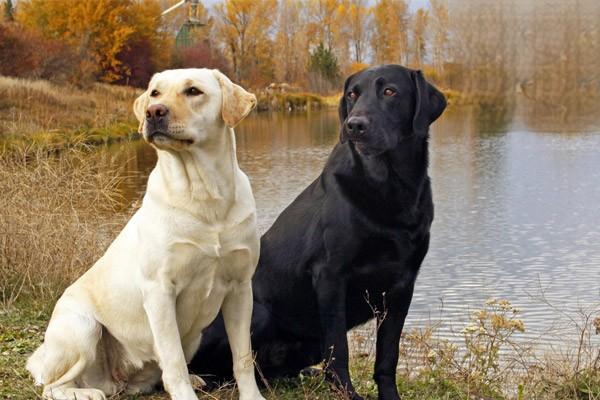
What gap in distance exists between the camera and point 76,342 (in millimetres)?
3992

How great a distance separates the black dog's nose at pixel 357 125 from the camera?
404 centimetres

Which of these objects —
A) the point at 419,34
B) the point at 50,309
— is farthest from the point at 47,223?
the point at 419,34

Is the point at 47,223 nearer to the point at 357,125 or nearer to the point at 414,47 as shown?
the point at 357,125

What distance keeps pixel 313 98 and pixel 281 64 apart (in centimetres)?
1215

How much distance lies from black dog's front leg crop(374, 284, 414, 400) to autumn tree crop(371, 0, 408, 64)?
195ft

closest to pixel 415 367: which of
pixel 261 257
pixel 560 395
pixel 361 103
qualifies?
pixel 560 395

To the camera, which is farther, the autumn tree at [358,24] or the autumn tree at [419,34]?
the autumn tree at [358,24]

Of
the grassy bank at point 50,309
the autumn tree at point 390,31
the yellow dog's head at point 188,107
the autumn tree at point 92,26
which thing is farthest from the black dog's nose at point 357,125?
the autumn tree at point 390,31

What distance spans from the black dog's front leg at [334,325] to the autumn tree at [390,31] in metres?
59.6

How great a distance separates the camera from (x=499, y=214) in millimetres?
15055

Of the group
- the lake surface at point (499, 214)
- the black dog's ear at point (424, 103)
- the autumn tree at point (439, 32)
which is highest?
the autumn tree at point (439, 32)

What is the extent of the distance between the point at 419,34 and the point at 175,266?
62.3 m

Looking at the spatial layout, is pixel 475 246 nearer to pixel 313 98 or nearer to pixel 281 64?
pixel 313 98

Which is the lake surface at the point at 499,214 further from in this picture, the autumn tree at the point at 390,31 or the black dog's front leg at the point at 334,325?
the autumn tree at the point at 390,31
